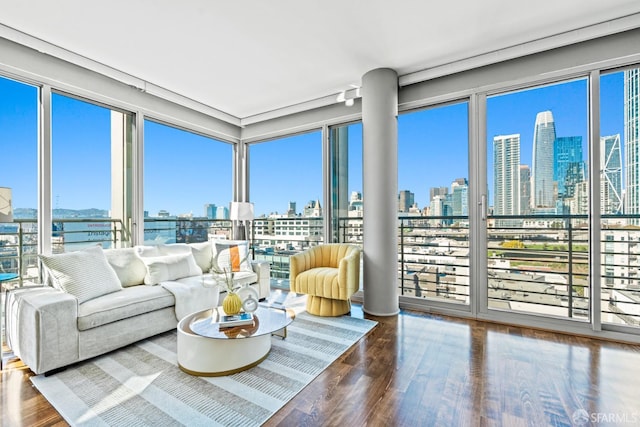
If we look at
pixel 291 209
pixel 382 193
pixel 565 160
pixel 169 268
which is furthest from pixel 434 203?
pixel 169 268

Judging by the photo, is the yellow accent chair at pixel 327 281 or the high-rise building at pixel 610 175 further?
the yellow accent chair at pixel 327 281

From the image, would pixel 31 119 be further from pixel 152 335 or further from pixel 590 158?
pixel 590 158

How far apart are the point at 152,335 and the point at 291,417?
1.71m

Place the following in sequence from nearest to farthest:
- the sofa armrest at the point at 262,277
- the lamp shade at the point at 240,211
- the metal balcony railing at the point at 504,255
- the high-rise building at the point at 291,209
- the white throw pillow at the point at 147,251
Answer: the metal balcony railing at the point at 504,255, the white throw pillow at the point at 147,251, the sofa armrest at the point at 262,277, the lamp shade at the point at 240,211, the high-rise building at the point at 291,209

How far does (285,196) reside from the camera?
16.0 ft

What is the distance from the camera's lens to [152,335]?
2742 millimetres

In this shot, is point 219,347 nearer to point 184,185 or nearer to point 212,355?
point 212,355

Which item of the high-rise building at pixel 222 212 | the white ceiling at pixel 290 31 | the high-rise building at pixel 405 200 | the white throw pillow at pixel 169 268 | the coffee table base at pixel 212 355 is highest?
the white ceiling at pixel 290 31

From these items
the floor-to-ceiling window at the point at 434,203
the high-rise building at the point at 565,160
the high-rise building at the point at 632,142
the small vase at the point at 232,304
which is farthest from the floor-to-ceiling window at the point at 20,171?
the high-rise building at the point at 632,142

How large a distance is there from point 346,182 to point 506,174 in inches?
75.1

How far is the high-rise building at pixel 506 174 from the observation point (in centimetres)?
317

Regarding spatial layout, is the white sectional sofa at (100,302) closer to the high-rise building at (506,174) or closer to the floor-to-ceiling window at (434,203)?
the floor-to-ceiling window at (434,203)

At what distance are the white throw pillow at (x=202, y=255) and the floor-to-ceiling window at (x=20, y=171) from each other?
4.75ft

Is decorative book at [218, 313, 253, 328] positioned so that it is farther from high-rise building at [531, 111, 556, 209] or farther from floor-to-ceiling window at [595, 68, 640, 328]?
floor-to-ceiling window at [595, 68, 640, 328]
